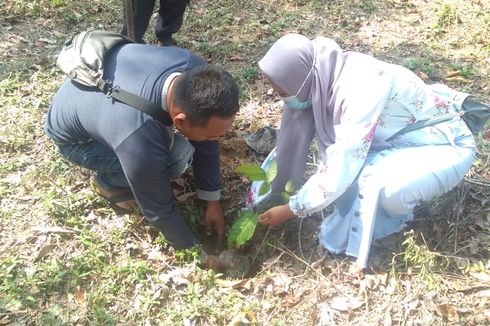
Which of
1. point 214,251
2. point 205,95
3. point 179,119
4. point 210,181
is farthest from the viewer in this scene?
point 214,251

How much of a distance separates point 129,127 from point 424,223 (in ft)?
6.26

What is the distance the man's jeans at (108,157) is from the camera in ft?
9.19

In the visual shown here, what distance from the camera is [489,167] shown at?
10.8ft

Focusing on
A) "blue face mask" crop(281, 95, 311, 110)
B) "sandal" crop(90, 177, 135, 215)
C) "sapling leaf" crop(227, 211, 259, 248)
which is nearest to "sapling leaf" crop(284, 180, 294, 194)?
"sapling leaf" crop(227, 211, 259, 248)

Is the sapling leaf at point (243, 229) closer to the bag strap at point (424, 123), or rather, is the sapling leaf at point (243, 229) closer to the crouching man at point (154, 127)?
the crouching man at point (154, 127)

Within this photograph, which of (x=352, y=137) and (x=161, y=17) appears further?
(x=161, y=17)

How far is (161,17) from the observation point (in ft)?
14.4

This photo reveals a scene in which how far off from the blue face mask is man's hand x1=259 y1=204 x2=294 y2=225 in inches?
22.8

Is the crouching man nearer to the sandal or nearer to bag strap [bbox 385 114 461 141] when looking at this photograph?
the sandal

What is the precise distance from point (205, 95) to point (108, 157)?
39.3 inches

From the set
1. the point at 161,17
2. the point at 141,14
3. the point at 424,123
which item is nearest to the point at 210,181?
the point at 424,123

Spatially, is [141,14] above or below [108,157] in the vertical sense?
above

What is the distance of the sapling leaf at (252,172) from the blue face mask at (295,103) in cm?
41

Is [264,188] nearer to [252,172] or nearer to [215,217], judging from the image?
[252,172]
